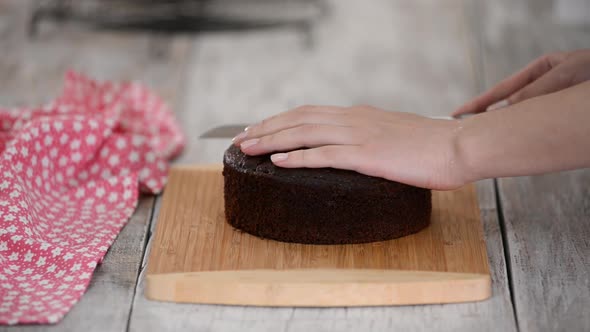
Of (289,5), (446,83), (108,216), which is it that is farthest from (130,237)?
(289,5)

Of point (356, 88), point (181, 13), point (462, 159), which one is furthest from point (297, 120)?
point (181, 13)

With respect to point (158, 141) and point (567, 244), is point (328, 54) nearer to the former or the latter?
point (158, 141)

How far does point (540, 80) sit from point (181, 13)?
1.41 m

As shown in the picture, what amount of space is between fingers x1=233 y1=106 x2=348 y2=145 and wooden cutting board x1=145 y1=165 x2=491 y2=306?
0.15m

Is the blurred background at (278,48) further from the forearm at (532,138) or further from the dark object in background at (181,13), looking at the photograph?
the forearm at (532,138)

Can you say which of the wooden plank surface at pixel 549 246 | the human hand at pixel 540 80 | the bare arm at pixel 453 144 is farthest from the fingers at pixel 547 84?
the bare arm at pixel 453 144

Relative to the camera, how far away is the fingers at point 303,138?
129 cm

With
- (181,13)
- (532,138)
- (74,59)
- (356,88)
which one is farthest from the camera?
(181,13)

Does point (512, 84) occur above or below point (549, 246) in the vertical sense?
above

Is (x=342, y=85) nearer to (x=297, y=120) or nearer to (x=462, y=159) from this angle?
(x=297, y=120)

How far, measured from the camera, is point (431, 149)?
1242mm

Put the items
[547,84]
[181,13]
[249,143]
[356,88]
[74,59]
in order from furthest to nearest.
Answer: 1. [181,13]
2. [74,59]
3. [356,88]
4. [547,84]
5. [249,143]

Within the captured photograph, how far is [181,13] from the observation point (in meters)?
2.64

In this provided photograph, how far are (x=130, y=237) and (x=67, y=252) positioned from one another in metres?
0.14
